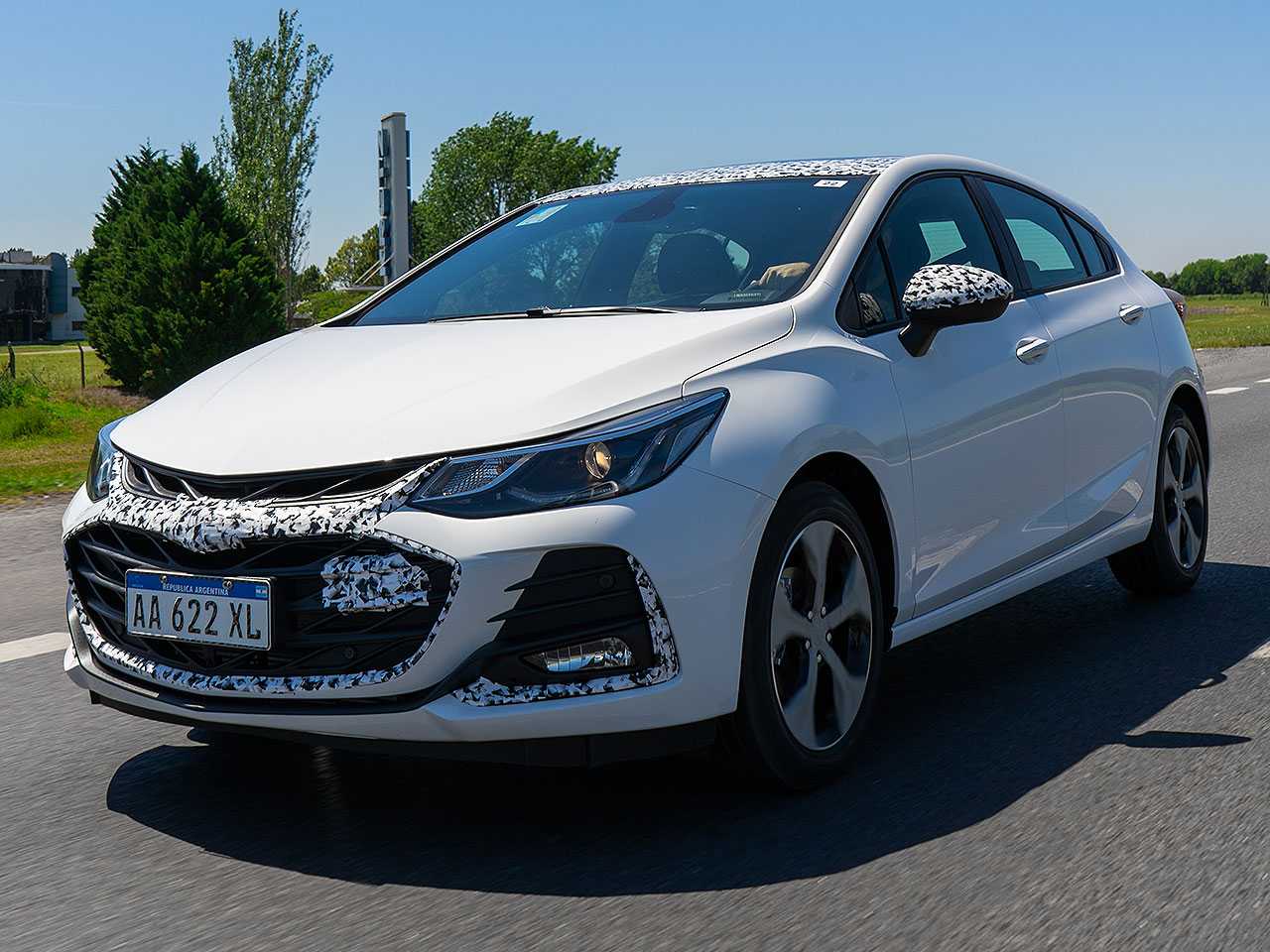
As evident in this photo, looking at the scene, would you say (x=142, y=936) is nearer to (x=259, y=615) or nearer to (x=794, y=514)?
(x=259, y=615)

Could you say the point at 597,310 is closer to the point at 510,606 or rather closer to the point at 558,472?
the point at 558,472

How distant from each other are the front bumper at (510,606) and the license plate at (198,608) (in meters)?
0.14

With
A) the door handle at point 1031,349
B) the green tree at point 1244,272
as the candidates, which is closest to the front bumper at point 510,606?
the door handle at point 1031,349

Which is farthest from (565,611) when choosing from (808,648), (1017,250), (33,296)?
(33,296)

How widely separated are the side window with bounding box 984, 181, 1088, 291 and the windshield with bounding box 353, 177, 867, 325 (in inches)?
33.8

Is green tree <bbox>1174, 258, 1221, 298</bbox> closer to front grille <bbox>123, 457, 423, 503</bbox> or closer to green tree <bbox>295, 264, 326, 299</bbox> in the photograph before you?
green tree <bbox>295, 264, 326, 299</bbox>

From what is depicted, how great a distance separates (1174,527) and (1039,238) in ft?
4.37

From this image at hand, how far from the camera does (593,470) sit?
11.2 ft

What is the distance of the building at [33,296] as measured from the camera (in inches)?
2670

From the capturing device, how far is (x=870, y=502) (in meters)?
4.19

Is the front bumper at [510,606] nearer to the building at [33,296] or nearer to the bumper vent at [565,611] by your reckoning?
the bumper vent at [565,611]

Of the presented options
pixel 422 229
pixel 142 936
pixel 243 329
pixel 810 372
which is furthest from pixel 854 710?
pixel 422 229

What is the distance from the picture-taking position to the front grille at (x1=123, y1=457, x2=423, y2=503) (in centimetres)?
340

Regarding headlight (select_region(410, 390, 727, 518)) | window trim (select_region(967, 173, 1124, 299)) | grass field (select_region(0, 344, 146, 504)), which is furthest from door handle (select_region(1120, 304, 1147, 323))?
grass field (select_region(0, 344, 146, 504))
